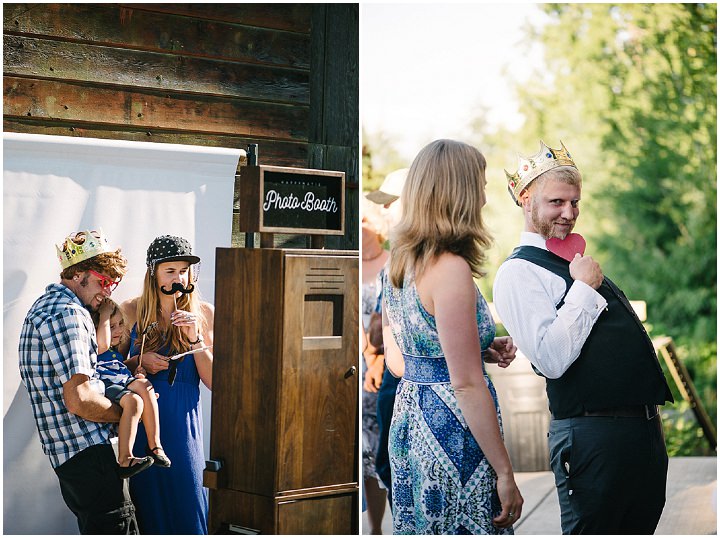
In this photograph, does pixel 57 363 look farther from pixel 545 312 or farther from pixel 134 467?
pixel 545 312

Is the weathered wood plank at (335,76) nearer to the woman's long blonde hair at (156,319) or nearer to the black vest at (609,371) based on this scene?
the woman's long blonde hair at (156,319)

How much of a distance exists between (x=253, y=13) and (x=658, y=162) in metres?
6.02

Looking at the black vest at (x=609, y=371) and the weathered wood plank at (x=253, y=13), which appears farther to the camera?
the weathered wood plank at (x=253, y=13)

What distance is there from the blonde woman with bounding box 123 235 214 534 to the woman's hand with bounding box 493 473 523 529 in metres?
1.18

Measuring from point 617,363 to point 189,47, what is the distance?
77.8 inches

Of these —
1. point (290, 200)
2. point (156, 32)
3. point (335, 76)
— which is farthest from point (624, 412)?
point (156, 32)

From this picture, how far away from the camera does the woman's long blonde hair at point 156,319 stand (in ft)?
9.37

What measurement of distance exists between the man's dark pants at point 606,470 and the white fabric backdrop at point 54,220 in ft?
4.53

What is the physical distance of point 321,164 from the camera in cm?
340

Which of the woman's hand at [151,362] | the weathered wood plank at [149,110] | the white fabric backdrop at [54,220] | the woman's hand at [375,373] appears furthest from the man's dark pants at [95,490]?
the weathered wood plank at [149,110]

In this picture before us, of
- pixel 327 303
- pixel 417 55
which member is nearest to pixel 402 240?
pixel 327 303

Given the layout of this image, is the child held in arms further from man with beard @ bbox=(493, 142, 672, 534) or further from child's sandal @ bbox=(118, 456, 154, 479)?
man with beard @ bbox=(493, 142, 672, 534)

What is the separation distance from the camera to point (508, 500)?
2.17m

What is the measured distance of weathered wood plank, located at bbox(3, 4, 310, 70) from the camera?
295 cm
